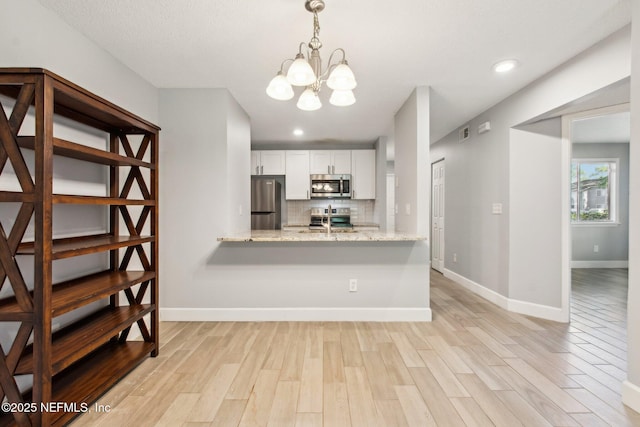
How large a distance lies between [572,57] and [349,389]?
3.07 meters

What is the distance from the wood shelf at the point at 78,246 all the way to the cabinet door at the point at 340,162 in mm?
3526

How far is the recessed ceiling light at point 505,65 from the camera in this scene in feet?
8.01

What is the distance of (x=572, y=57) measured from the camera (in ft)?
7.90

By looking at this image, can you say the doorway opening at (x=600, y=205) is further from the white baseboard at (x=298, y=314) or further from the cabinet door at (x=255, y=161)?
the cabinet door at (x=255, y=161)

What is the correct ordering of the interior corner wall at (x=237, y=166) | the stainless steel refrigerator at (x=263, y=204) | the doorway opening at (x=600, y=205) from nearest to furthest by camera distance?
the interior corner wall at (x=237, y=166) < the stainless steel refrigerator at (x=263, y=204) < the doorway opening at (x=600, y=205)

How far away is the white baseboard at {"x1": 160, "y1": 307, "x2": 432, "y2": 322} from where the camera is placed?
119 inches

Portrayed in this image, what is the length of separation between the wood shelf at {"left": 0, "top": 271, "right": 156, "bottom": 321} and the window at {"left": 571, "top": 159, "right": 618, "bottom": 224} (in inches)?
287

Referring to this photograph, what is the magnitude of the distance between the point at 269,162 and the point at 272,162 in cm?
5

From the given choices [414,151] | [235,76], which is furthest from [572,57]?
[235,76]

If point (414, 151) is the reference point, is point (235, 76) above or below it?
above

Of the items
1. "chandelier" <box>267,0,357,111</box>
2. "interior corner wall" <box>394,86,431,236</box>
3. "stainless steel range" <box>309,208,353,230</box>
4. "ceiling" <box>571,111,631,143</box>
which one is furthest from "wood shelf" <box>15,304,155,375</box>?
"ceiling" <box>571,111,631,143</box>

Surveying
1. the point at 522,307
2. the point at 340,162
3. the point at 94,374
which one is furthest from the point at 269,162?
the point at 522,307

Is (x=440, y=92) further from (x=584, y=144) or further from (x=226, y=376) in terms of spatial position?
(x=584, y=144)

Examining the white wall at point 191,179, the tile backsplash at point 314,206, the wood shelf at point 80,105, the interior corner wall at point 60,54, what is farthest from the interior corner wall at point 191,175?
the tile backsplash at point 314,206
